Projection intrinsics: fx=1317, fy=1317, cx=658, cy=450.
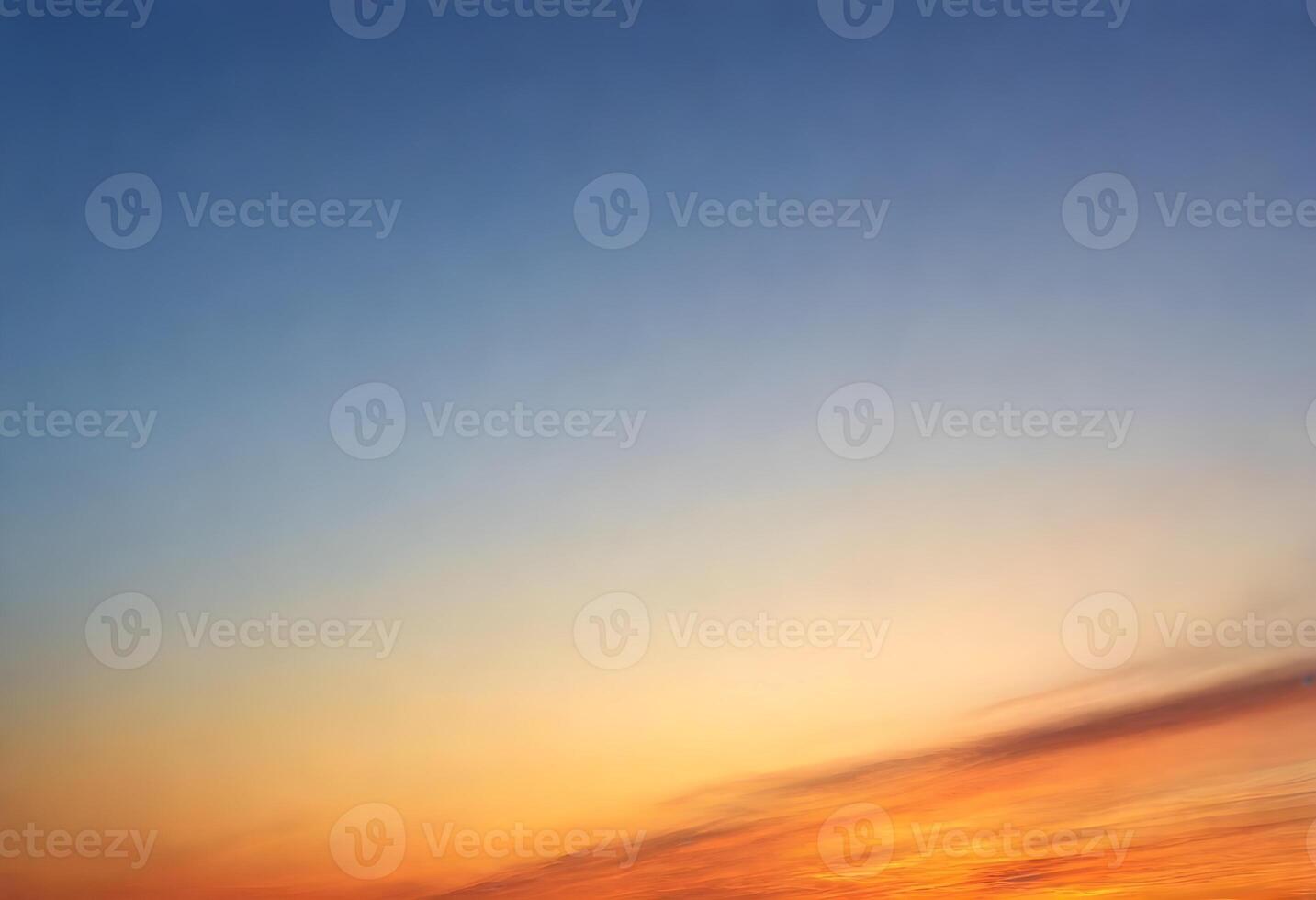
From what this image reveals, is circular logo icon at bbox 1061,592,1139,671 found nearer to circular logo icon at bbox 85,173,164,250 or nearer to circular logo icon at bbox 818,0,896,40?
circular logo icon at bbox 818,0,896,40

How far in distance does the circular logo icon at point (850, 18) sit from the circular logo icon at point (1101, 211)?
1.51 metres

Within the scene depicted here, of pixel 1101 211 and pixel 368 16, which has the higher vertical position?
pixel 368 16

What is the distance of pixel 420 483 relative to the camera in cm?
757

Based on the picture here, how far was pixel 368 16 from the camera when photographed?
25.1 ft

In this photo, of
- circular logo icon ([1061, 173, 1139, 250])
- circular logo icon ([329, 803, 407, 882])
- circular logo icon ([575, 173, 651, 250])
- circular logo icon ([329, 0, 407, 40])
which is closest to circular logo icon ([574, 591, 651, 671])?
circular logo icon ([329, 803, 407, 882])

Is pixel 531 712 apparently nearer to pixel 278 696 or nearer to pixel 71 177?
pixel 278 696

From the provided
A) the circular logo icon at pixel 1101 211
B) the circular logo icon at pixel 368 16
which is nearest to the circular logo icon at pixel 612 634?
the circular logo icon at pixel 1101 211

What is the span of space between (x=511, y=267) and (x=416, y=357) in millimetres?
759

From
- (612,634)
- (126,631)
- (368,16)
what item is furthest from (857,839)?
(368,16)

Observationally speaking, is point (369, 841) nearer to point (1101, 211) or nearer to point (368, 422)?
point (368, 422)

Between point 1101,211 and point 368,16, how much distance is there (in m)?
4.41

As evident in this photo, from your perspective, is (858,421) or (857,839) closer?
(857,839)

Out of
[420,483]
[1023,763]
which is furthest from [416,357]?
[1023,763]

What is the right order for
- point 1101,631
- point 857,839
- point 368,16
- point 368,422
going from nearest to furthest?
1. point 857,839
2. point 1101,631
3. point 368,422
4. point 368,16
